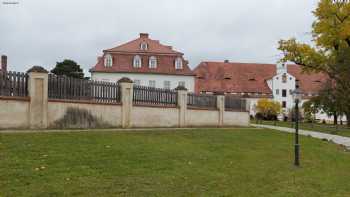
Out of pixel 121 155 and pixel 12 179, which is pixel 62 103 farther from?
pixel 12 179

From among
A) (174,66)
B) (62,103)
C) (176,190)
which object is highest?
(174,66)

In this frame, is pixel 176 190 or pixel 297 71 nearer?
pixel 176 190

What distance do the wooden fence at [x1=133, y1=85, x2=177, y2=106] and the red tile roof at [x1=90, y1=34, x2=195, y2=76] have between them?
3462cm

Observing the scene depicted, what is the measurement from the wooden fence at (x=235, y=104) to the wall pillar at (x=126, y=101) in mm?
10139

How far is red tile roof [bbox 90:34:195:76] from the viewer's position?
5662 centimetres

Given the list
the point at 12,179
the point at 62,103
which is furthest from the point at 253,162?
the point at 62,103

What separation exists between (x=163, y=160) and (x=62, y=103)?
696 cm

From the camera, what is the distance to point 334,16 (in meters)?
38.1

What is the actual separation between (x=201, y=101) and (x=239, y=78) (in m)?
51.5

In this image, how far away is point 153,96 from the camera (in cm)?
2134

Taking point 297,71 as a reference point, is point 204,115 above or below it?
below

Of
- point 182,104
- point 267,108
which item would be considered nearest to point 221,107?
point 182,104

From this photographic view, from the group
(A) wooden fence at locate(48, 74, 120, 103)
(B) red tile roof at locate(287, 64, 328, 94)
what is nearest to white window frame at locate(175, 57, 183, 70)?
(B) red tile roof at locate(287, 64, 328, 94)

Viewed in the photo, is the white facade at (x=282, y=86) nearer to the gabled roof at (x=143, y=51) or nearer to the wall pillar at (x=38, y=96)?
the gabled roof at (x=143, y=51)
